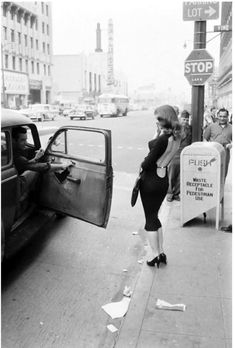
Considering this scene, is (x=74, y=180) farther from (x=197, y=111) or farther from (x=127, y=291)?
(x=197, y=111)

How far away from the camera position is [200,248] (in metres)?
4.89

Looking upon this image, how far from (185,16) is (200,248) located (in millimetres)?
3989

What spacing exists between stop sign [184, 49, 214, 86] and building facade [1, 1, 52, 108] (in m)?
37.4

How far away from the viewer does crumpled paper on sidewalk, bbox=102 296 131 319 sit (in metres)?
3.49

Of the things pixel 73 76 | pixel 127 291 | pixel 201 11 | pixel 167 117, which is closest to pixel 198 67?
pixel 201 11

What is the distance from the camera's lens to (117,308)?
361cm

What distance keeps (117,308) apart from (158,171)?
4.55ft

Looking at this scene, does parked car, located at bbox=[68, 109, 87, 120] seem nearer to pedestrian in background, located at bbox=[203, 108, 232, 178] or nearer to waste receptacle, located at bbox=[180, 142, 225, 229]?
pedestrian in background, located at bbox=[203, 108, 232, 178]

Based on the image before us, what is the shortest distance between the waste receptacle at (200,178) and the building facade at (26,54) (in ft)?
129

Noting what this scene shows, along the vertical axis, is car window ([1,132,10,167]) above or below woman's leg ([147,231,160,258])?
above

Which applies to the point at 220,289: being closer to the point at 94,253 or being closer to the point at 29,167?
the point at 94,253

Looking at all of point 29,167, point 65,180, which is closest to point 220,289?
point 65,180

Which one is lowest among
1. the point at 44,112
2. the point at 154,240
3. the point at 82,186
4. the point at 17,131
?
the point at 154,240

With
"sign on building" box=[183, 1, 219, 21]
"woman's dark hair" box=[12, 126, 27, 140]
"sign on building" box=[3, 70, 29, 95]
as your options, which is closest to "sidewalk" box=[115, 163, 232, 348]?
"woman's dark hair" box=[12, 126, 27, 140]
